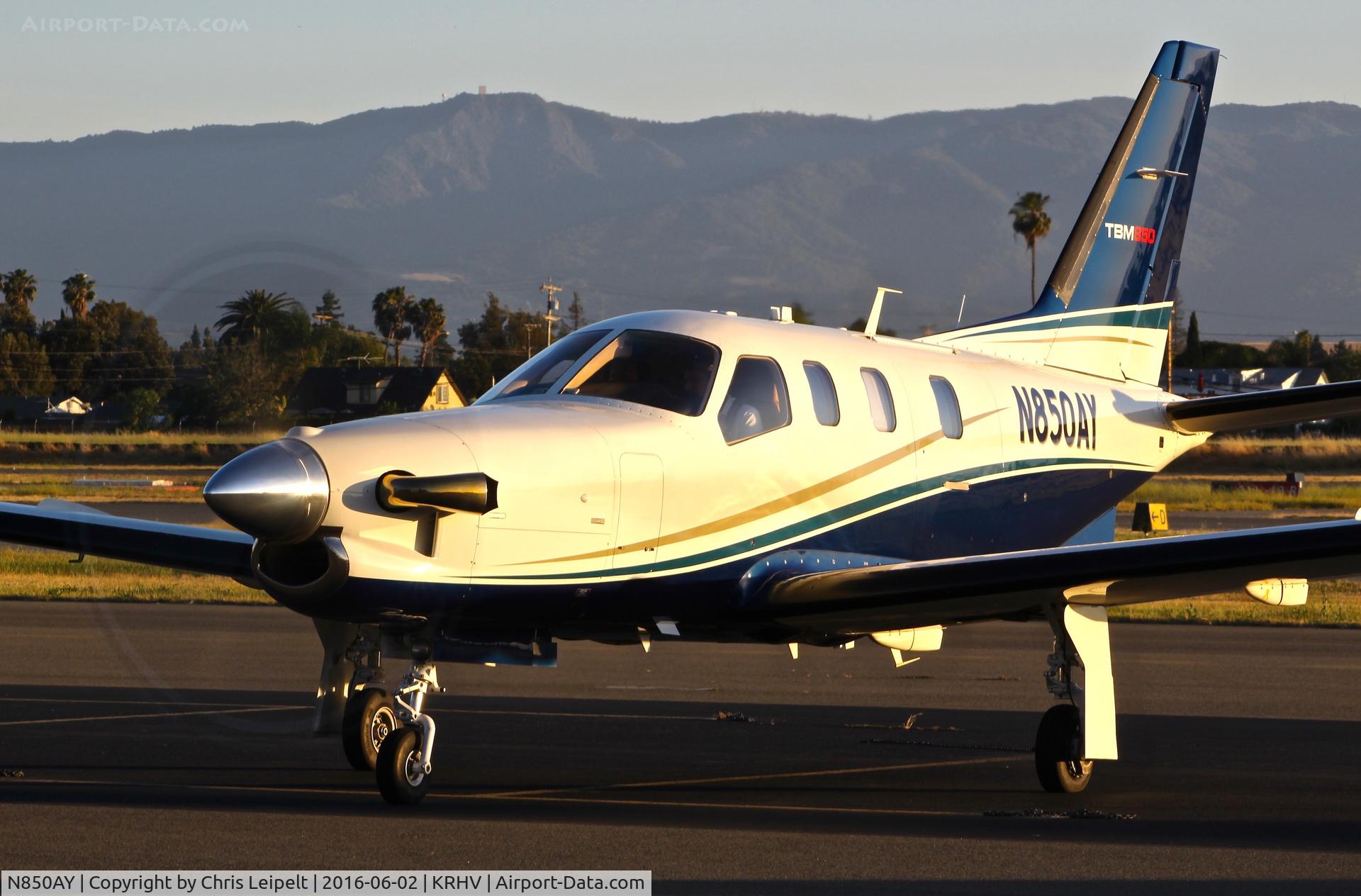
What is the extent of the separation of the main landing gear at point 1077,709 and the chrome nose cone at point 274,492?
4.94m

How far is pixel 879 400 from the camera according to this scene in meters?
11.6

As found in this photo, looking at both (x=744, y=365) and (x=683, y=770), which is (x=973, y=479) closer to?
(x=744, y=365)

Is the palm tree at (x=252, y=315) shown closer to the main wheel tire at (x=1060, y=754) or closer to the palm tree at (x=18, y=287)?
the main wheel tire at (x=1060, y=754)

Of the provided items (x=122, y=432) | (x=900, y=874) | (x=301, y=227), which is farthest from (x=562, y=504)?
(x=122, y=432)

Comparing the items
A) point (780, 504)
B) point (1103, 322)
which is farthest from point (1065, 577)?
point (1103, 322)

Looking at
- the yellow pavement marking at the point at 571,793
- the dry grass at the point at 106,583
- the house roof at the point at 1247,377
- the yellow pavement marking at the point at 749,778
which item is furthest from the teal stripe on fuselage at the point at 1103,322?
the house roof at the point at 1247,377

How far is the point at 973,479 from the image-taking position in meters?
12.5

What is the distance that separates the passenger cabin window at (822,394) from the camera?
1098 centimetres

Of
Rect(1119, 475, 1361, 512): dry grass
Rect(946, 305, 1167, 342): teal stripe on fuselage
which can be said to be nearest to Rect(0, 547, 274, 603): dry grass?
Rect(946, 305, 1167, 342): teal stripe on fuselage

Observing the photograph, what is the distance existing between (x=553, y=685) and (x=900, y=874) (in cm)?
794

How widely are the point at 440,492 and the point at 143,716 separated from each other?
17.5 feet

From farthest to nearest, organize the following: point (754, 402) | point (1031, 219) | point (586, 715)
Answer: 1. point (1031, 219)
2. point (586, 715)
3. point (754, 402)

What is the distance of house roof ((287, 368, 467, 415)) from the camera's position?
31.3 meters
